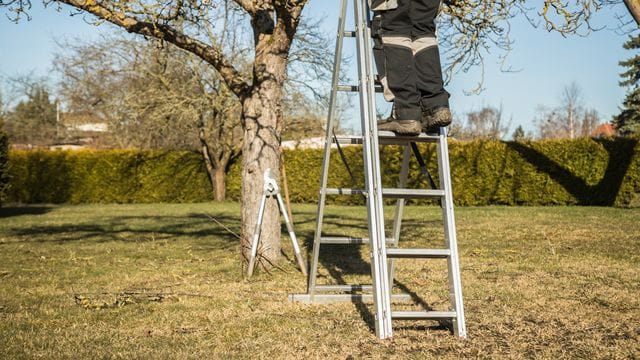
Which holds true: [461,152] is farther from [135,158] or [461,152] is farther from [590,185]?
[135,158]

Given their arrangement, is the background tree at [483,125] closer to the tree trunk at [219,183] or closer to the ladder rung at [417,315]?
the tree trunk at [219,183]

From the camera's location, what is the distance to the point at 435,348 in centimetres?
417

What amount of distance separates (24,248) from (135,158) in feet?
58.9

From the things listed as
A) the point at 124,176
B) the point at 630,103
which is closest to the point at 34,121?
the point at 124,176

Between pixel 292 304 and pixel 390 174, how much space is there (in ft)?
60.5

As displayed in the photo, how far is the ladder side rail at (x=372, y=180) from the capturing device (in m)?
4.27

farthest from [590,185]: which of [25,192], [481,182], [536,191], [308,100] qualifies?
[25,192]

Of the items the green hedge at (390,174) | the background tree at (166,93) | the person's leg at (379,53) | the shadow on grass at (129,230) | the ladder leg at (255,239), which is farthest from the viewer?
the background tree at (166,93)

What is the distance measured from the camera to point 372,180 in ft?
14.6

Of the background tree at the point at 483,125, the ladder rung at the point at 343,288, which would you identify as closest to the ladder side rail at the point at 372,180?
the ladder rung at the point at 343,288

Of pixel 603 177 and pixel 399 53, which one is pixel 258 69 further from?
pixel 603 177

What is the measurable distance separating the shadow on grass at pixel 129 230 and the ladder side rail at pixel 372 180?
6.92 metres

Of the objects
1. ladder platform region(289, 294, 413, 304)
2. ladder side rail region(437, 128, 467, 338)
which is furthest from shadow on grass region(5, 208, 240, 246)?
ladder side rail region(437, 128, 467, 338)

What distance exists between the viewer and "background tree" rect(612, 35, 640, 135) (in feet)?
133
